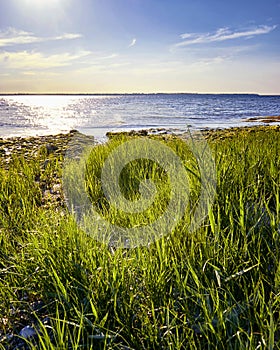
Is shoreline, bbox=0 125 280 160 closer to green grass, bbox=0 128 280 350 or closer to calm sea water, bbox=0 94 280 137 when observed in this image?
calm sea water, bbox=0 94 280 137

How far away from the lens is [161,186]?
2.89 metres

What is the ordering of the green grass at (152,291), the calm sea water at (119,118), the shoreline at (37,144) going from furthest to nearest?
the calm sea water at (119,118), the shoreline at (37,144), the green grass at (152,291)

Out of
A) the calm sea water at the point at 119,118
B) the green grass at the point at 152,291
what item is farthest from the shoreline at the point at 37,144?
the green grass at the point at 152,291

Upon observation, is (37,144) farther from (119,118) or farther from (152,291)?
(119,118)

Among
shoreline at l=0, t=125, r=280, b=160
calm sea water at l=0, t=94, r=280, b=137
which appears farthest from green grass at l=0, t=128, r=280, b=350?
shoreline at l=0, t=125, r=280, b=160

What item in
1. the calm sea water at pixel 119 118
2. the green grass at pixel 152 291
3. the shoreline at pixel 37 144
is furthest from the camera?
the calm sea water at pixel 119 118

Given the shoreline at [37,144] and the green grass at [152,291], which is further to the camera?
the shoreline at [37,144]

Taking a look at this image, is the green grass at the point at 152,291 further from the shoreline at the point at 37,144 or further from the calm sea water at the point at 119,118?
the shoreline at the point at 37,144

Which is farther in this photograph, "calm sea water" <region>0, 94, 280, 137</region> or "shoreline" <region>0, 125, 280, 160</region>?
"calm sea water" <region>0, 94, 280, 137</region>

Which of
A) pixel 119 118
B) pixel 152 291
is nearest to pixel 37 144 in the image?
pixel 152 291

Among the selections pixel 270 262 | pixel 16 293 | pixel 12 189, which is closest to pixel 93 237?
pixel 16 293

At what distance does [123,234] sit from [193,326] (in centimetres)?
97

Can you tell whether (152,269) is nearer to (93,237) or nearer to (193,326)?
(193,326)

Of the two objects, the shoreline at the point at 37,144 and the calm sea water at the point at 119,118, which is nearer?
the shoreline at the point at 37,144
